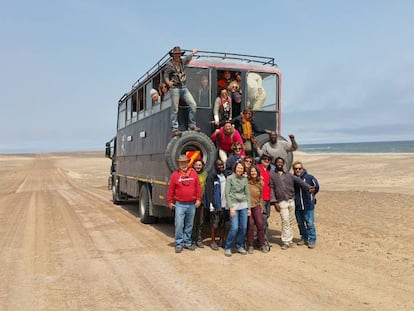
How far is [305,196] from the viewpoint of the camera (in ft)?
26.5

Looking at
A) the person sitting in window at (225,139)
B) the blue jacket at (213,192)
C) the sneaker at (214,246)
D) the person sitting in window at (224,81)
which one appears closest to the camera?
the blue jacket at (213,192)

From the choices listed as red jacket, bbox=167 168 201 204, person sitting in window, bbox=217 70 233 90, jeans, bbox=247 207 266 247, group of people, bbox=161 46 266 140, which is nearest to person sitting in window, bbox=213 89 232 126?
group of people, bbox=161 46 266 140

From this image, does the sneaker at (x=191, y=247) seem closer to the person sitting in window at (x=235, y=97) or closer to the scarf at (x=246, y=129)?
the scarf at (x=246, y=129)

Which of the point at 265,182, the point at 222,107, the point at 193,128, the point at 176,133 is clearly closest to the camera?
the point at 265,182

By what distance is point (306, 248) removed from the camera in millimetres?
7918

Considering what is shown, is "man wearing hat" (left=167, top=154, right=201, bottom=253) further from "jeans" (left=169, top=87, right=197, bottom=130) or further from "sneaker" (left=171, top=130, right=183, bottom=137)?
"jeans" (left=169, top=87, right=197, bottom=130)

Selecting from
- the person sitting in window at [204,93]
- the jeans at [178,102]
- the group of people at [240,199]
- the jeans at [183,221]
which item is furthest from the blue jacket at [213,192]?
the person sitting in window at [204,93]

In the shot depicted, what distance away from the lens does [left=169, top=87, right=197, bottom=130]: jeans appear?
8570 millimetres

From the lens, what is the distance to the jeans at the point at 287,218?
7.96 m

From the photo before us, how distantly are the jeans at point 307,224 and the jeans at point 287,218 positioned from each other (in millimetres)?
254

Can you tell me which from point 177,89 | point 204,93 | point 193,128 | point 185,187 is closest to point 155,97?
point 204,93

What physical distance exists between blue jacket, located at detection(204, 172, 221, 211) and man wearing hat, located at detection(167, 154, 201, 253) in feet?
0.49

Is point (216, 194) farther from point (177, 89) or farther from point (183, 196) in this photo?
point (177, 89)

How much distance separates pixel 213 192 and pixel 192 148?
1.12 metres
